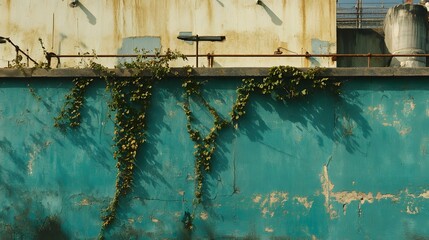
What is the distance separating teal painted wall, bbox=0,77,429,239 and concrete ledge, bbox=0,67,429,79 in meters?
0.14

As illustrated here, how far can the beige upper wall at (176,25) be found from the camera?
438 inches

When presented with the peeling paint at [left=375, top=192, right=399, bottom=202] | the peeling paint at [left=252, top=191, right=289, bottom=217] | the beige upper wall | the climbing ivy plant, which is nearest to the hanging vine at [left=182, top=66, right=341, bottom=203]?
the climbing ivy plant

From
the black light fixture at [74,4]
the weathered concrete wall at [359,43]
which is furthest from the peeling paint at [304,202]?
the black light fixture at [74,4]

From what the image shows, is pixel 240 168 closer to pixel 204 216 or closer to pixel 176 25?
pixel 204 216

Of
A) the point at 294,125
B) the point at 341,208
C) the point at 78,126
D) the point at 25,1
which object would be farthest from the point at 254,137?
the point at 25,1

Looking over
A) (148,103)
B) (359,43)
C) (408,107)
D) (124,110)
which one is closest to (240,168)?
(148,103)

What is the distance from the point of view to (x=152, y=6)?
11258mm

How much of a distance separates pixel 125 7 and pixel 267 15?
3.39m

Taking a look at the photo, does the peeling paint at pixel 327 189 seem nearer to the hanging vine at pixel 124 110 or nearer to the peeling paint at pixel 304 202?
the peeling paint at pixel 304 202

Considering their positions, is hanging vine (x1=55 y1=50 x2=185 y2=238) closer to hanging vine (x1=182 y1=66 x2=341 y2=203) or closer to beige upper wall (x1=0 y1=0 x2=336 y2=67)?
hanging vine (x1=182 y1=66 x2=341 y2=203)

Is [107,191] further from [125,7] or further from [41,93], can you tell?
[125,7]

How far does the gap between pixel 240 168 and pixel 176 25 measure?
15.0 ft

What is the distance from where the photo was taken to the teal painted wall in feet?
26.2

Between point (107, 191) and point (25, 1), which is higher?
point (25, 1)
